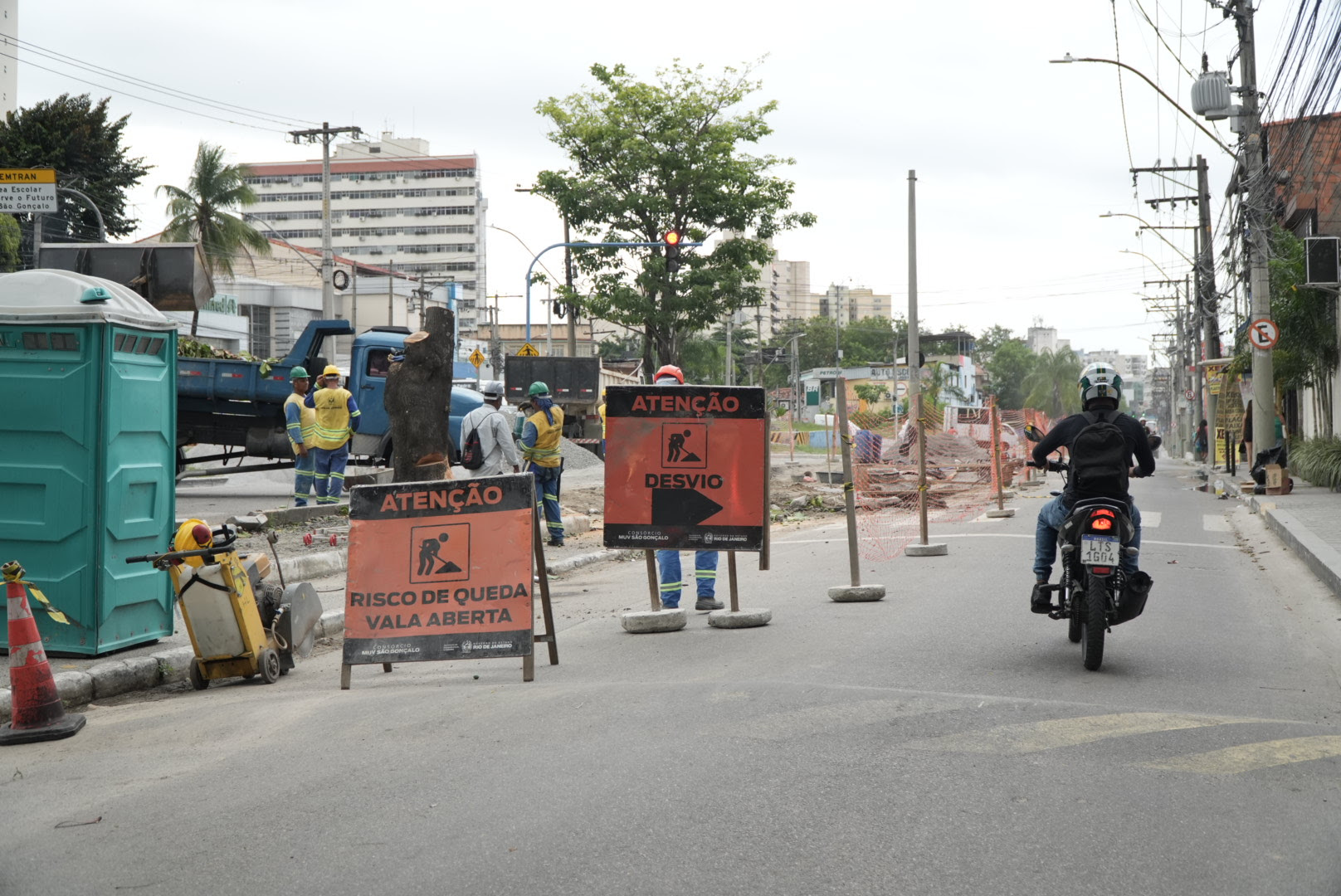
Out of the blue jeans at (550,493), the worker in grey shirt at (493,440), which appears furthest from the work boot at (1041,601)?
the blue jeans at (550,493)

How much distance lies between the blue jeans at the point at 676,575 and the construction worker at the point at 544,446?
4.90m

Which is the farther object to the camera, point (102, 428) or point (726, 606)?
point (726, 606)

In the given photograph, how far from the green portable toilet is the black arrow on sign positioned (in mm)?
3604

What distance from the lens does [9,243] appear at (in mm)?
33125

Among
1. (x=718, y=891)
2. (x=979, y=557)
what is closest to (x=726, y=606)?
(x=979, y=557)

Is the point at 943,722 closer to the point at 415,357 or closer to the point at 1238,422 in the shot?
the point at 415,357

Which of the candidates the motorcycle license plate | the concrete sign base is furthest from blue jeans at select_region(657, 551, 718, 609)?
the motorcycle license plate

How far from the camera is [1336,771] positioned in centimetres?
504

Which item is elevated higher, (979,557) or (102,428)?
(102,428)

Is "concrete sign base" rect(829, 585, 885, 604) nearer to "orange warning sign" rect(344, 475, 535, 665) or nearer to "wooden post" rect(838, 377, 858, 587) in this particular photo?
"wooden post" rect(838, 377, 858, 587)

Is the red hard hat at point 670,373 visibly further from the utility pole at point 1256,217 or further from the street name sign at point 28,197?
the street name sign at point 28,197

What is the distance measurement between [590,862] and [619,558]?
11522mm

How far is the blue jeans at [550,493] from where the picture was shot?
48.4 ft

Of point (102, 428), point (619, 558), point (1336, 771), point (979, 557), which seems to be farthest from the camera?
point (619, 558)
